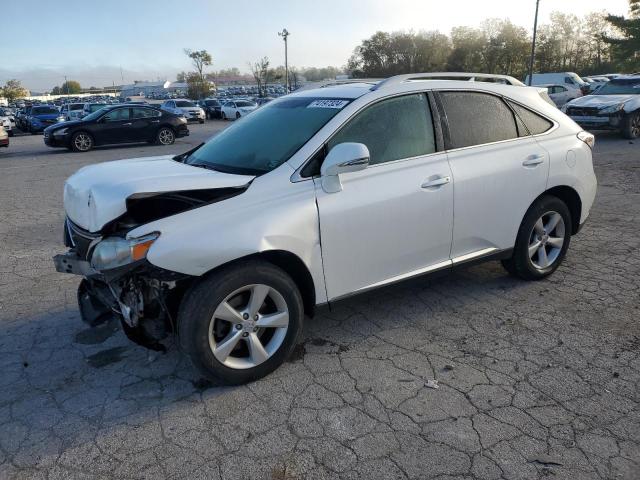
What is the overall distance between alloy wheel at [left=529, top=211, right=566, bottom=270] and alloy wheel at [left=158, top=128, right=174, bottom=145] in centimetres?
1648

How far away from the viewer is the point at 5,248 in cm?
609

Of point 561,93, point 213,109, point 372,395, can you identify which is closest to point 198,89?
point 213,109

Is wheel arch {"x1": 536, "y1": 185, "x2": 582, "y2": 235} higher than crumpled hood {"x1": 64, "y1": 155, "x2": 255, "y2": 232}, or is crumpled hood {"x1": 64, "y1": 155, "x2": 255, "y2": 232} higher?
crumpled hood {"x1": 64, "y1": 155, "x2": 255, "y2": 232}

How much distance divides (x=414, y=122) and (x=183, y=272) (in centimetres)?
202

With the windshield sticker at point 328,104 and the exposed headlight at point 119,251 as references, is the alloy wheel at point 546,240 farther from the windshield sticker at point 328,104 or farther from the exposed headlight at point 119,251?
the exposed headlight at point 119,251

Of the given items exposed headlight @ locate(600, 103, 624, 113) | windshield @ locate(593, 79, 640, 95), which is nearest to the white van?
windshield @ locate(593, 79, 640, 95)

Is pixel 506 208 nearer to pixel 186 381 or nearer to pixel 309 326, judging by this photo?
pixel 309 326

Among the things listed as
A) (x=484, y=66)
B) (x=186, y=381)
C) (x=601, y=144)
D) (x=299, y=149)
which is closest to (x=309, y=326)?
(x=186, y=381)

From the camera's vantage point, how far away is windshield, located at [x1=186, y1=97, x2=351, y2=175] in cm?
342

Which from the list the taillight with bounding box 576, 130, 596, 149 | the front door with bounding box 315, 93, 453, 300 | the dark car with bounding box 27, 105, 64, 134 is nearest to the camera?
the front door with bounding box 315, 93, 453, 300

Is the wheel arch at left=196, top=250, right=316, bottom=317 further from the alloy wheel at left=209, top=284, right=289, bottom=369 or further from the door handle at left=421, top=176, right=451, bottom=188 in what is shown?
the door handle at left=421, top=176, right=451, bottom=188

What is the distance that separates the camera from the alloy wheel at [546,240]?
4477mm

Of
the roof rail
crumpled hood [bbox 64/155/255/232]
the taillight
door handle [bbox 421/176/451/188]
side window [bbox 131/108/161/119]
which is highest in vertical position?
the roof rail

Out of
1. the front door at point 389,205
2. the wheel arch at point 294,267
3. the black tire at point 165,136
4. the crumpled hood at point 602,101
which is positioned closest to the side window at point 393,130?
the front door at point 389,205
